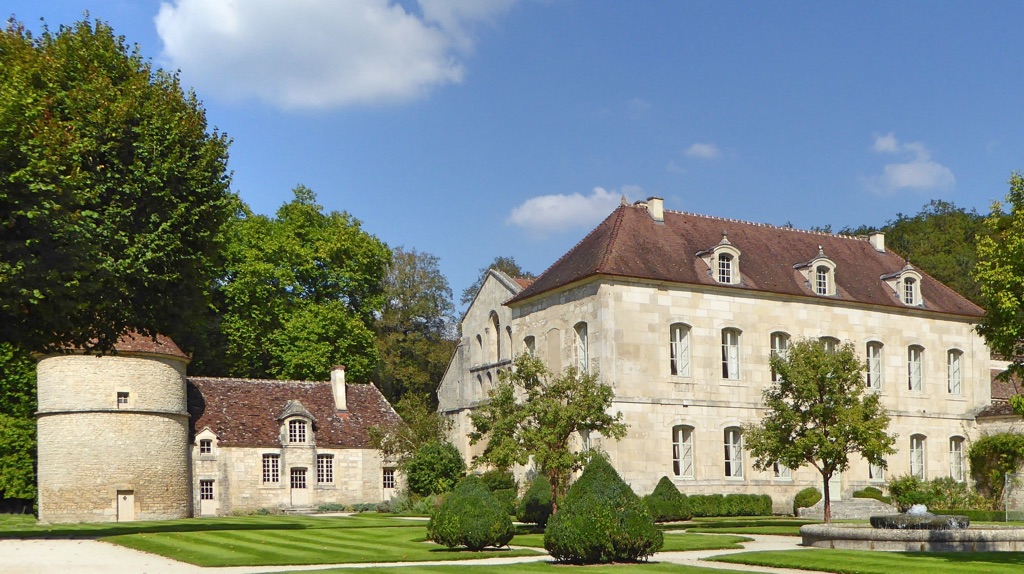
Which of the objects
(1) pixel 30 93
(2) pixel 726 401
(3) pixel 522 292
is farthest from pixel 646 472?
(1) pixel 30 93

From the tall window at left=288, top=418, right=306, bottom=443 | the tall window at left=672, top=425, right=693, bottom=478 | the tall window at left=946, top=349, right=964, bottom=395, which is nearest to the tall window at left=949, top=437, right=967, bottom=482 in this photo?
the tall window at left=946, top=349, right=964, bottom=395

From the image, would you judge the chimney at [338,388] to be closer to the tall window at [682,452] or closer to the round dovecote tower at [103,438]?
the round dovecote tower at [103,438]

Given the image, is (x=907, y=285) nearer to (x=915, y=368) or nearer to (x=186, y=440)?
(x=915, y=368)

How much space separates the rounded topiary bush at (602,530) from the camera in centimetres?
1809

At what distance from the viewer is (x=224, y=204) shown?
2662cm

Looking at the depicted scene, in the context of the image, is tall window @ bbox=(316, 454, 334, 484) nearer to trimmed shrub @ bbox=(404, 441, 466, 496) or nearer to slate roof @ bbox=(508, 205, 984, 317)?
trimmed shrub @ bbox=(404, 441, 466, 496)

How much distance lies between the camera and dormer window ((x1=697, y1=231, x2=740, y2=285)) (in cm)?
3728

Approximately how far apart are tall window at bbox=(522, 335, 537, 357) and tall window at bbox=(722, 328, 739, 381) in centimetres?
643

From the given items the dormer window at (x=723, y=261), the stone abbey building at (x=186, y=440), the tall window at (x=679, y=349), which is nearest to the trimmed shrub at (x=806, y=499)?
the tall window at (x=679, y=349)

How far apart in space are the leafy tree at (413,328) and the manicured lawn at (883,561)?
40959mm

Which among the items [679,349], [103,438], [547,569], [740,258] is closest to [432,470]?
[679,349]

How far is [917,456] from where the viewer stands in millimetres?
40812

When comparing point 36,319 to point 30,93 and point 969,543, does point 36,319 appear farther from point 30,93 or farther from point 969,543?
point 969,543

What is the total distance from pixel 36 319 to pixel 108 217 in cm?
264
